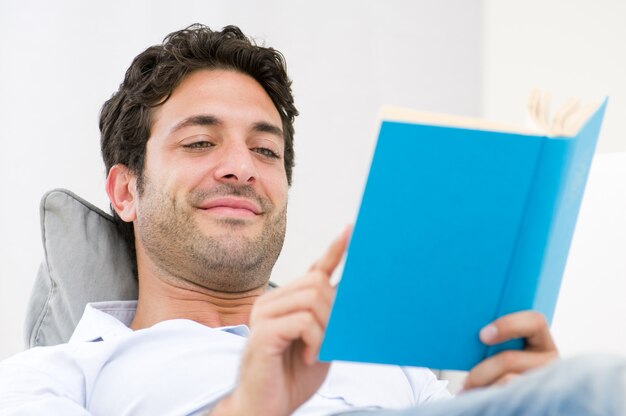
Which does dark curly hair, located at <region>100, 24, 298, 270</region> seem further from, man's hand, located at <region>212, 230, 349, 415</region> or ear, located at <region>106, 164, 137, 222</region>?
man's hand, located at <region>212, 230, 349, 415</region>

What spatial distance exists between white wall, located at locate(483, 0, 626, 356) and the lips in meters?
0.67

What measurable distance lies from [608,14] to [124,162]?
1.57m

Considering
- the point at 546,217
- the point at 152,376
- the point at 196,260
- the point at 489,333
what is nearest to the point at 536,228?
the point at 546,217

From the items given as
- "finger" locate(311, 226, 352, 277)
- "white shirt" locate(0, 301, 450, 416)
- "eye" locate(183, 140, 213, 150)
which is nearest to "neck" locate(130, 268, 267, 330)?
"white shirt" locate(0, 301, 450, 416)

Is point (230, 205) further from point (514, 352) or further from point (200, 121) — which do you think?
point (514, 352)

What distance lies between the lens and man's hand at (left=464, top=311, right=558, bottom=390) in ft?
2.81

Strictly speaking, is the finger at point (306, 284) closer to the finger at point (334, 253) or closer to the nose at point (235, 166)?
the finger at point (334, 253)

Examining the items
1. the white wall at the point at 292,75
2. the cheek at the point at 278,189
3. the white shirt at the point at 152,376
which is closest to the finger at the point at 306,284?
the white shirt at the point at 152,376

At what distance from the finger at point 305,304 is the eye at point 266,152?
32.1 inches

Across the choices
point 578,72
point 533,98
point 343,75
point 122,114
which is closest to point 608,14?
point 578,72

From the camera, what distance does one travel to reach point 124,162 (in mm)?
1712

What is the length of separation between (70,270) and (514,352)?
1.03m

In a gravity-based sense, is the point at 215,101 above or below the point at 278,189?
above

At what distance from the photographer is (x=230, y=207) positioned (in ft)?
4.99
